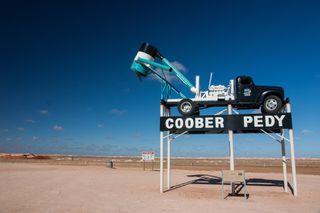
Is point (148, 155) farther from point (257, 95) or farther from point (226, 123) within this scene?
point (257, 95)

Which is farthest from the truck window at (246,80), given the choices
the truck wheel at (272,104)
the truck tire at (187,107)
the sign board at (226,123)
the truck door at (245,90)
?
the truck tire at (187,107)

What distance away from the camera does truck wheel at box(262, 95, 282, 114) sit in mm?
15250

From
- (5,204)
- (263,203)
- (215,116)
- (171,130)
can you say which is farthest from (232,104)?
(5,204)

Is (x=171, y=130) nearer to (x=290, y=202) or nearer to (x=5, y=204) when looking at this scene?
(x=290, y=202)

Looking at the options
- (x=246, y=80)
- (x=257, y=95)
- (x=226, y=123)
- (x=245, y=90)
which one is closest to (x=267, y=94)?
(x=257, y=95)

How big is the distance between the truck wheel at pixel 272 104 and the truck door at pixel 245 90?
698 mm

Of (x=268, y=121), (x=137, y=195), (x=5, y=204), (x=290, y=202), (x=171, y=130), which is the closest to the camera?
(x=5, y=204)

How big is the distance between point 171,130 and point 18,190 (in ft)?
31.1

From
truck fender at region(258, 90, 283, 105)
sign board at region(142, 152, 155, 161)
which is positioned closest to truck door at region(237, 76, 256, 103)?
truck fender at region(258, 90, 283, 105)

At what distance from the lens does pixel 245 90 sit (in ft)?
51.6

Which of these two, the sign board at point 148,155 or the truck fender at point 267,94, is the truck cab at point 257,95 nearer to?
the truck fender at point 267,94

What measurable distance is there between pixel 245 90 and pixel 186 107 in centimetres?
354

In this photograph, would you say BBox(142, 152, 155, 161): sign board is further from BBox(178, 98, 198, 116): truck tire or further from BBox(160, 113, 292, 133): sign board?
BBox(178, 98, 198, 116): truck tire

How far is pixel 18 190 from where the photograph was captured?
15664 millimetres
